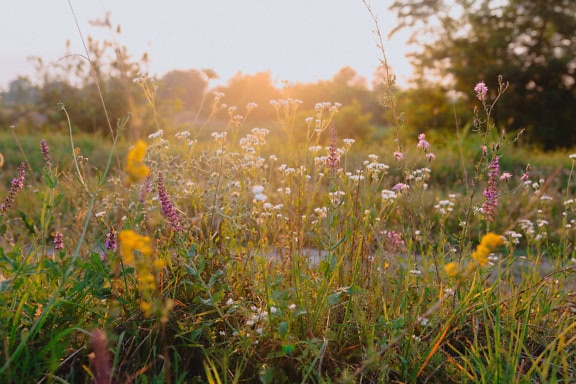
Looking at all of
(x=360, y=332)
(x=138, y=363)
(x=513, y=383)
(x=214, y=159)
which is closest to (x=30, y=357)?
(x=138, y=363)

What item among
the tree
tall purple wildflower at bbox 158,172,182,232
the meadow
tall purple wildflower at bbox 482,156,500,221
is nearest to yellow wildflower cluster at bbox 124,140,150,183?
the meadow

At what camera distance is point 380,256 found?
225 centimetres

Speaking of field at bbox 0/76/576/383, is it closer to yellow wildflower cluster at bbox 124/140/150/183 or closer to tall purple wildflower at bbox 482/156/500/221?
tall purple wildflower at bbox 482/156/500/221

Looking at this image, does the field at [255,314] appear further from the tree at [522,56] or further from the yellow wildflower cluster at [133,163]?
the tree at [522,56]

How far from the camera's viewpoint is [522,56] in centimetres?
1474

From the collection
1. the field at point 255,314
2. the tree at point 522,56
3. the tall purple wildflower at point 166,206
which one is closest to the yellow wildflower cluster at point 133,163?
the field at point 255,314

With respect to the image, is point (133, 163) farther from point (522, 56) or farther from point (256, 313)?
point (522, 56)

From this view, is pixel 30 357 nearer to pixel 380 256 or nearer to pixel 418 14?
pixel 380 256

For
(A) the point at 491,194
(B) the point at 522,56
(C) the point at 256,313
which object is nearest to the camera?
(C) the point at 256,313

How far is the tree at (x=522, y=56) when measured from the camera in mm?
14406

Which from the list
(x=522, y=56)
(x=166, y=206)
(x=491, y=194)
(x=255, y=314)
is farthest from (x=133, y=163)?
(x=522, y=56)

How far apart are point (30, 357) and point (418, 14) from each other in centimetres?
1537

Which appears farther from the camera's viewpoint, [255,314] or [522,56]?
[522,56]

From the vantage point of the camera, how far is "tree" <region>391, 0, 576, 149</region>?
47.3ft
